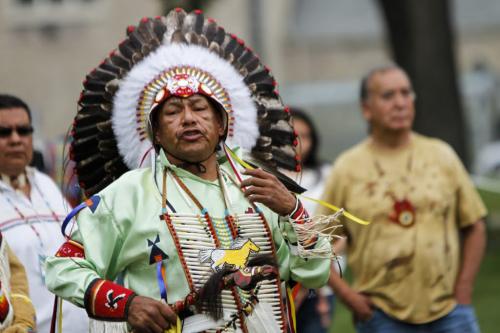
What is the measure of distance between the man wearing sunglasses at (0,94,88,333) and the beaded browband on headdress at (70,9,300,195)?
988mm

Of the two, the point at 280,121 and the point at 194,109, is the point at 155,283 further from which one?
the point at 280,121

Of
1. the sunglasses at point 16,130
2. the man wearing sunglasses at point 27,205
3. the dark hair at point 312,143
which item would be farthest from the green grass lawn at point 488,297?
the sunglasses at point 16,130

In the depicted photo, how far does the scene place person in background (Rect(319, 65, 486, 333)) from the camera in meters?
7.21

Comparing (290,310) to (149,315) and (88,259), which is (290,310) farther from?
(88,259)

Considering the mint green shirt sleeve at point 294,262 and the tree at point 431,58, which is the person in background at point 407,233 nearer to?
the mint green shirt sleeve at point 294,262

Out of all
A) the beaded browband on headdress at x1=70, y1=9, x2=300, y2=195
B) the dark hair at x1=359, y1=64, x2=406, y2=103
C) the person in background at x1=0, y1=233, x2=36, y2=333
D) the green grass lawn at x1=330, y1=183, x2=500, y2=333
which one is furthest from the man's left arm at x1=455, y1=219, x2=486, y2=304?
the green grass lawn at x1=330, y1=183, x2=500, y2=333

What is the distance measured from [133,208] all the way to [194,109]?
0.48 meters

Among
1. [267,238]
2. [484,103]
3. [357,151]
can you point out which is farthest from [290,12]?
[267,238]

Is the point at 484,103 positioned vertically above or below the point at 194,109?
below

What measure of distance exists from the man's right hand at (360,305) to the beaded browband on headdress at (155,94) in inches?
60.9

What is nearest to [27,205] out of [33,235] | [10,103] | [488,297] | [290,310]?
[33,235]

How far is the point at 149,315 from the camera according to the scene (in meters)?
4.95

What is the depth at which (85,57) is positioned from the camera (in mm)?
33562

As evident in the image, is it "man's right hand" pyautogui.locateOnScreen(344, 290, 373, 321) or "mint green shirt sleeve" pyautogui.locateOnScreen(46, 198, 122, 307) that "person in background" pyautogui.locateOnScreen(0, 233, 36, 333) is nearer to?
"mint green shirt sleeve" pyautogui.locateOnScreen(46, 198, 122, 307)
